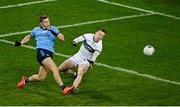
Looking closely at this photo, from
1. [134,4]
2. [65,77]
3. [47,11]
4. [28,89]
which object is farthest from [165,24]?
[28,89]

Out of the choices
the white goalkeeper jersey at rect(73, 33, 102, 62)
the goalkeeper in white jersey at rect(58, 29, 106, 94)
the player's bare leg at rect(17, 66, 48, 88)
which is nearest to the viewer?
the goalkeeper in white jersey at rect(58, 29, 106, 94)

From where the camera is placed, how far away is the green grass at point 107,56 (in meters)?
17.2

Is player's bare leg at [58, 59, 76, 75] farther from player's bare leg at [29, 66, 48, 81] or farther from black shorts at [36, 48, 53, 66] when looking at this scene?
black shorts at [36, 48, 53, 66]

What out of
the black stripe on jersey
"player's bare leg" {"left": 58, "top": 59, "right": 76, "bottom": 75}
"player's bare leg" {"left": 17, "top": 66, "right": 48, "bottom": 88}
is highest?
the black stripe on jersey

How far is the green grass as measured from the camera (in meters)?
17.2

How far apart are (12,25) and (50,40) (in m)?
7.34

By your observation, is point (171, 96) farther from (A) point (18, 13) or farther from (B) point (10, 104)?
(A) point (18, 13)

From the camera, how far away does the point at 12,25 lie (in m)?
24.7

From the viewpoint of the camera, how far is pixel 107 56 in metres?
21.3

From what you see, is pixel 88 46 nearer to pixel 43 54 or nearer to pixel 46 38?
pixel 46 38

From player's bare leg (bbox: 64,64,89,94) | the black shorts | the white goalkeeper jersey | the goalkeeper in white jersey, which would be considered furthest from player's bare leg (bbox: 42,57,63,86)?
the white goalkeeper jersey

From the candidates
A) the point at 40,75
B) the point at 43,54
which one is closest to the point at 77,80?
the point at 43,54

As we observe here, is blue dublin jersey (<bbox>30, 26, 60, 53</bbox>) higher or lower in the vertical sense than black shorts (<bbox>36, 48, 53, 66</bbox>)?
higher

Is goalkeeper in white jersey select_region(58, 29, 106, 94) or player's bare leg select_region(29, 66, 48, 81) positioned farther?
player's bare leg select_region(29, 66, 48, 81)
